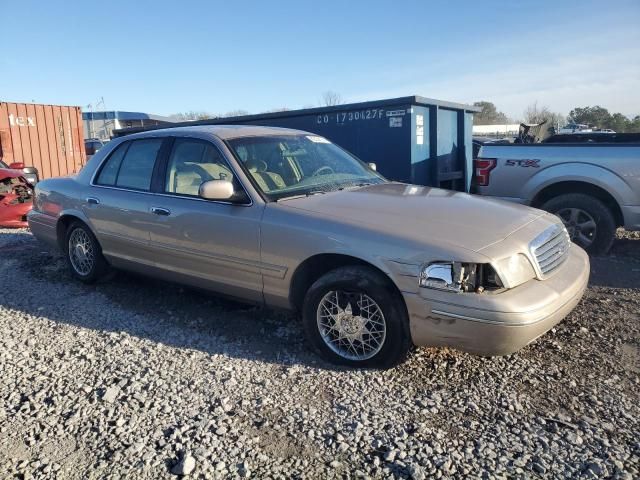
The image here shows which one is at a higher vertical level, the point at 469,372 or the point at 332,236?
the point at 332,236

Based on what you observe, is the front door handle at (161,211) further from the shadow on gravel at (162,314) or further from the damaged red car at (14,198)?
the damaged red car at (14,198)

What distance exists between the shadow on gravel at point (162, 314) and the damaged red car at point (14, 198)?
299 centimetres

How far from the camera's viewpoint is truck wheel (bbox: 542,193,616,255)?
20.6 feet

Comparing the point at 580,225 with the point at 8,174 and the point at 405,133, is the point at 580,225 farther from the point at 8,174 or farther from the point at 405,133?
the point at 8,174

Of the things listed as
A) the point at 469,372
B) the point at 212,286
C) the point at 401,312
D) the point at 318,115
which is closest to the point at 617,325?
the point at 469,372

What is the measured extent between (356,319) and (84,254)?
3316mm

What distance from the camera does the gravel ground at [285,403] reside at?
8.61 feet

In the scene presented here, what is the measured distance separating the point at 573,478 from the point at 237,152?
3130 millimetres

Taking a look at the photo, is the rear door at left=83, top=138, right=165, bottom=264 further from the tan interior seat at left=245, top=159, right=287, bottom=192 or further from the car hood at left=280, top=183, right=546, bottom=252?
the car hood at left=280, top=183, right=546, bottom=252

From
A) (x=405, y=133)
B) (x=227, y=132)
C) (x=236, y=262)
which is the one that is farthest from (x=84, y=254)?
(x=405, y=133)

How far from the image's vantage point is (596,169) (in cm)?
627

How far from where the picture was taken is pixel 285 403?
10.5 ft

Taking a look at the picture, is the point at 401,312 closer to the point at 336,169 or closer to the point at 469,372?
the point at 469,372

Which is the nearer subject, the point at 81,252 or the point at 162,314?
the point at 162,314
